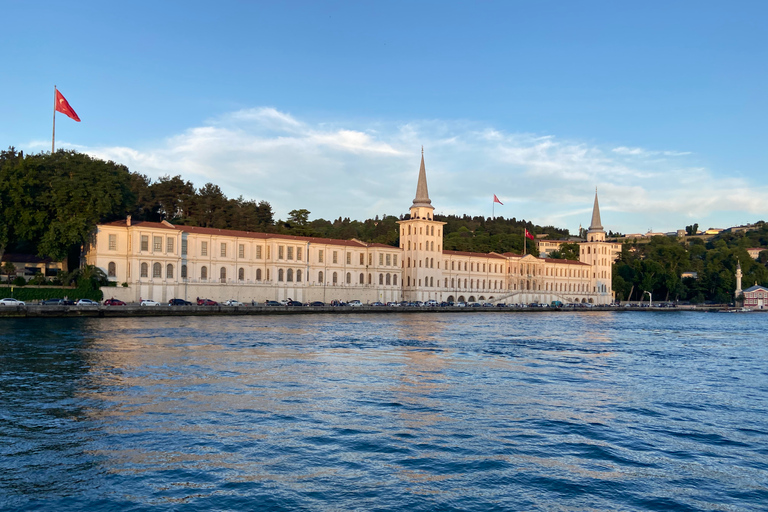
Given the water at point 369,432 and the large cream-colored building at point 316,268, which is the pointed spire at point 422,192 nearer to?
the large cream-colored building at point 316,268

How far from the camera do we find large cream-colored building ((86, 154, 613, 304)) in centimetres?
6258

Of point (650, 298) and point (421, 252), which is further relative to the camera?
point (650, 298)

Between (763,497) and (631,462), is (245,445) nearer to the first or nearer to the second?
(631,462)

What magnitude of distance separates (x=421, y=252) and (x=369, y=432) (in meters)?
77.9

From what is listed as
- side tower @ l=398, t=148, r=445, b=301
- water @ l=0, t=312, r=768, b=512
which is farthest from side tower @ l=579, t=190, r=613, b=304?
water @ l=0, t=312, r=768, b=512

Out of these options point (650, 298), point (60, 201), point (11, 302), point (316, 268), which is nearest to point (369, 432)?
point (11, 302)

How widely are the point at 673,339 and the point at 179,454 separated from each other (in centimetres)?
4058

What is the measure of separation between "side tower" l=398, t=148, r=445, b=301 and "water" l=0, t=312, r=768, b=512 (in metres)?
63.0

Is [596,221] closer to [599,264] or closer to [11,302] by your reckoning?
[599,264]

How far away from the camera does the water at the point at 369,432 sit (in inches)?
412

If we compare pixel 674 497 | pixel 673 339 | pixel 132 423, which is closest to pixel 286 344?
pixel 132 423

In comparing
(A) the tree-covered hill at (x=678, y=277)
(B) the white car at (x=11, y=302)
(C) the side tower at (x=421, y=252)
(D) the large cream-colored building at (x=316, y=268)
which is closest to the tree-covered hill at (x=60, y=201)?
(D) the large cream-colored building at (x=316, y=268)

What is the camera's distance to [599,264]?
12288 centimetres

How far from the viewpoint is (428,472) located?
38.0ft
